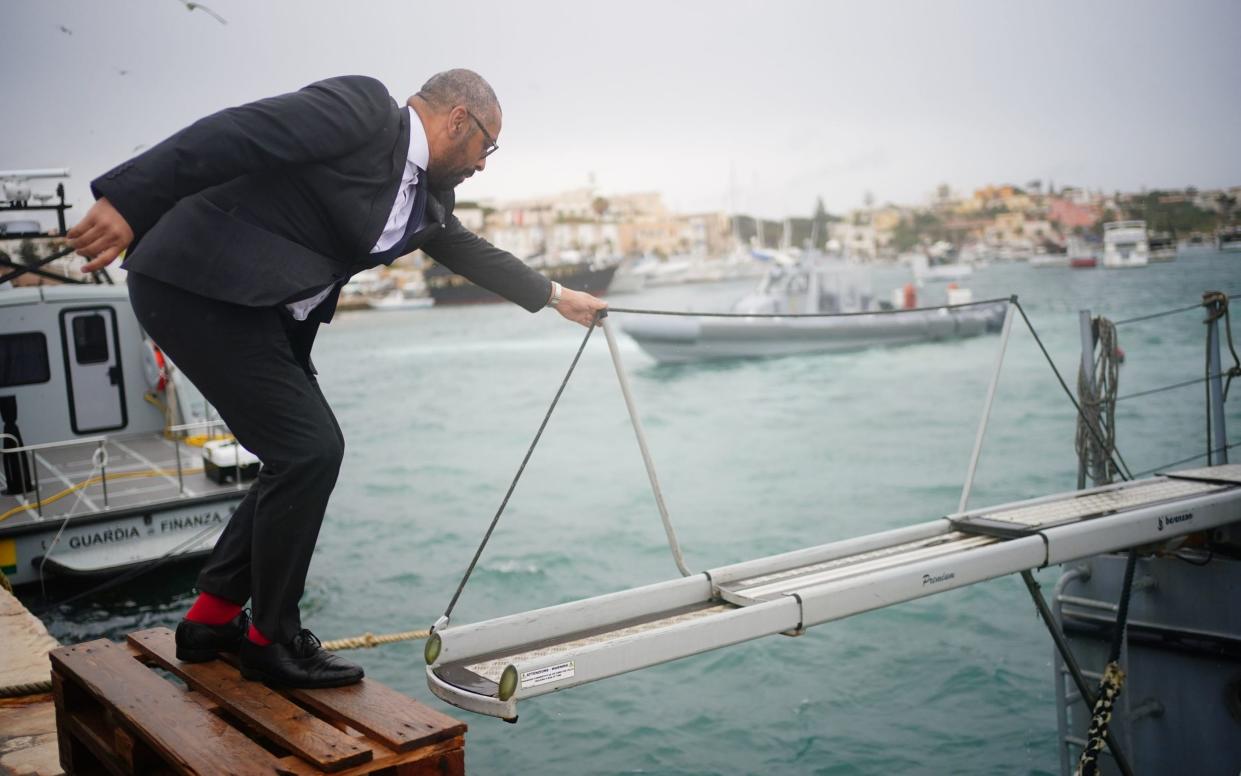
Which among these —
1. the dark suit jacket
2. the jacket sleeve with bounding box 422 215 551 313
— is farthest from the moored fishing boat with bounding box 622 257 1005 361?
the dark suit jacket

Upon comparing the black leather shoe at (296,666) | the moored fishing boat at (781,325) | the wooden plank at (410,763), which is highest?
the black leather shoe at (296,666)

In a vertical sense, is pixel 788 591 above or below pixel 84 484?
above

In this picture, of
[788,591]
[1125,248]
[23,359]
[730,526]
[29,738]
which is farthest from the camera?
[1125,248]

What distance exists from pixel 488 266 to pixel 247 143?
899 millimetres

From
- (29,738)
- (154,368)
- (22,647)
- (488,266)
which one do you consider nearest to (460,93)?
(488,266)

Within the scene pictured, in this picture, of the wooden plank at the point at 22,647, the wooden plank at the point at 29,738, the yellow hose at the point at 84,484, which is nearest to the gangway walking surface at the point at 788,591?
the wooden plank at the point at 29,738

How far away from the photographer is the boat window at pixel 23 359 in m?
9.96

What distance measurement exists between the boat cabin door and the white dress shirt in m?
9.20

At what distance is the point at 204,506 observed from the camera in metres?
7.80

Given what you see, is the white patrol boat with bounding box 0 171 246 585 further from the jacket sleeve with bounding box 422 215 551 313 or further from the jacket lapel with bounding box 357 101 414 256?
the jacket lapel with bounding box 357 101 414 256

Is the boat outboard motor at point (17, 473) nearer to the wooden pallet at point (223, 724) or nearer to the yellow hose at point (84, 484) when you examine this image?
the yellow hose at point (84, 484)

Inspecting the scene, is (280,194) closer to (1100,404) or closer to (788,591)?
(788,591)

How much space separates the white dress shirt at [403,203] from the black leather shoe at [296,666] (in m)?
0.73

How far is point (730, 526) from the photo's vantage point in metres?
13.2
